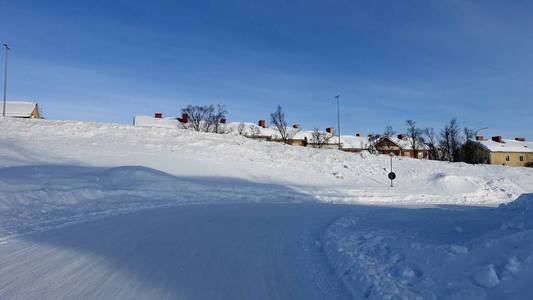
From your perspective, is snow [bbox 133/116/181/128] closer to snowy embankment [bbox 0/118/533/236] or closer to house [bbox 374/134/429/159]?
house [bbox 374/134/429/159]

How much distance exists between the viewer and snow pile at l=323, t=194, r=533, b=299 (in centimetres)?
493

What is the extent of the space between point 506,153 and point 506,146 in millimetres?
2074

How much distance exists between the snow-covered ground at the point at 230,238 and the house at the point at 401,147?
194ft

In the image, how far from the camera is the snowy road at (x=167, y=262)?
225 inches

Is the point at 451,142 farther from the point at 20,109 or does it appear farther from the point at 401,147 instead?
the point at 20,109

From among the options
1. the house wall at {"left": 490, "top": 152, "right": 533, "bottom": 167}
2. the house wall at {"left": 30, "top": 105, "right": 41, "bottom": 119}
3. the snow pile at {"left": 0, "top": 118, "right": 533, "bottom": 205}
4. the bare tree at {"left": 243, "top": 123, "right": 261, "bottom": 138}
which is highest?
the house wall at {"left": 30, "top": 105, "right": 41, "bottom": 119}

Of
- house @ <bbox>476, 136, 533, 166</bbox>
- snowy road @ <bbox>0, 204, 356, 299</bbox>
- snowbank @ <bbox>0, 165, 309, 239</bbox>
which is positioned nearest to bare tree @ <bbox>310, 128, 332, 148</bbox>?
house @ <bbox>476, 136, 533, 166</bbox>

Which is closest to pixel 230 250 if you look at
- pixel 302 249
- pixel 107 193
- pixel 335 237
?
pixel 302 249

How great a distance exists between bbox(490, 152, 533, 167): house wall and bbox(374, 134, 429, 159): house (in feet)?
45.2

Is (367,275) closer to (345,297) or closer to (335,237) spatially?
(345,297)

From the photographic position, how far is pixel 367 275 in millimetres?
6258

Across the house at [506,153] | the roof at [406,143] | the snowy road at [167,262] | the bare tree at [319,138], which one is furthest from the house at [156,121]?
the snowy road at [167,262]

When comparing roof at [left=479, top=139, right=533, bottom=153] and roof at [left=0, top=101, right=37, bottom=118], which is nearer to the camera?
roof at [left=0, top=101, right=37, bottom=118]

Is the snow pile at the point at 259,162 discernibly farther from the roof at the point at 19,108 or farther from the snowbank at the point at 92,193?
the roof at the point at 19,108
